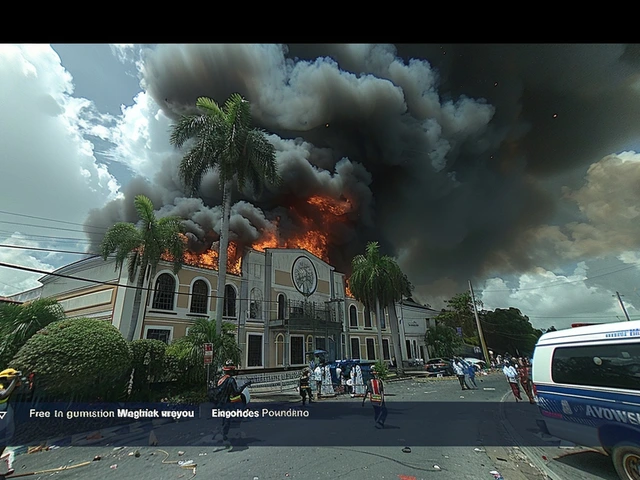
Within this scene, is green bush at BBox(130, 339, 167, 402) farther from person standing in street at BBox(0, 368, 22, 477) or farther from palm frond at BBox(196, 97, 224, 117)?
palm frond at BBox(196, 97, 224, 117)

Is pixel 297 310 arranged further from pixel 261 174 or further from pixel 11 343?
pixel 11 343

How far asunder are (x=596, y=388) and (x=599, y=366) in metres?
0.36

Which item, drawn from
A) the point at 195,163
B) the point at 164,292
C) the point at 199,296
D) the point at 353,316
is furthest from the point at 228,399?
the point at 353,316

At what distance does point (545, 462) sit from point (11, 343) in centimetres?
1400

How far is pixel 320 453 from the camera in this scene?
628cm

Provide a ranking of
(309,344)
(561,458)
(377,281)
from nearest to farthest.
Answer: (561,458) < (309,344) < (377,281)

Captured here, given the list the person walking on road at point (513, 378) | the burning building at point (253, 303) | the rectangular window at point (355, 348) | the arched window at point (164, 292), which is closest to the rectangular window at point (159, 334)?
the burning building at point (253, 303)

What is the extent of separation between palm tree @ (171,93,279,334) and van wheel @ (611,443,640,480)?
15298 mm

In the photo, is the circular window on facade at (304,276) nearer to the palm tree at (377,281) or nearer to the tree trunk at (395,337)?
the palm tree at (377,281)

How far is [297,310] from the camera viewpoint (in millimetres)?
26844

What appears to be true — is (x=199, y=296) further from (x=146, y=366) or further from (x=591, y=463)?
(x=591, y=463)

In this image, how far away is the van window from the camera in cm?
442

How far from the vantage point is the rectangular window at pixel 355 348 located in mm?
31266
